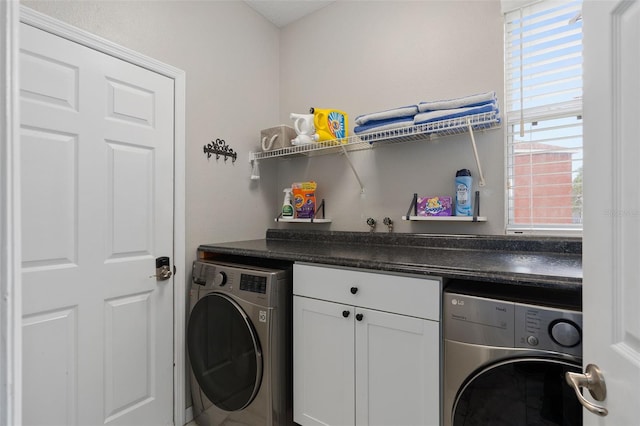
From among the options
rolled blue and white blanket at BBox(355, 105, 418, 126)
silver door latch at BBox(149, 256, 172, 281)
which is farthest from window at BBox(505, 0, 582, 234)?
silver door latch at BBox(149, 256, 172, 281)

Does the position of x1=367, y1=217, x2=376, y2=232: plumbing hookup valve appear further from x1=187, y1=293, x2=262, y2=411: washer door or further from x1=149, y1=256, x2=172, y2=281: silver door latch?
x1=149, y1=256, x2=172, y2=281: silver door latch

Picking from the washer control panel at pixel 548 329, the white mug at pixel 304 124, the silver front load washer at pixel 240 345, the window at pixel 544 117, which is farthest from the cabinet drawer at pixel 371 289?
the white mug at pixel 304 124

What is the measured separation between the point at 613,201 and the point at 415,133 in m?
1.15

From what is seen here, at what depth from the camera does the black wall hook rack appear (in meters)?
1.97

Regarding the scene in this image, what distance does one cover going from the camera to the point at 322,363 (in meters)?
1.40

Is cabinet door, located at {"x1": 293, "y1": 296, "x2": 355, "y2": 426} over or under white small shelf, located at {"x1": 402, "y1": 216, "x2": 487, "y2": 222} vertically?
under

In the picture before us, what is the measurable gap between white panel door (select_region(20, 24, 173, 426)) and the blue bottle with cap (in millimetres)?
1568

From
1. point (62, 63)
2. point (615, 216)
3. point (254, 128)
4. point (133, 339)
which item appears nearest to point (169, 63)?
point (62, 63)

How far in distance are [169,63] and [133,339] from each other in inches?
58.7

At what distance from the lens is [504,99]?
63.9 inches

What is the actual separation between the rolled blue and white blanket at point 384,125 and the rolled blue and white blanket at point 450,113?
2.1 inches

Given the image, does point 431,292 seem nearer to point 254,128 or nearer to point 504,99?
point 504,99

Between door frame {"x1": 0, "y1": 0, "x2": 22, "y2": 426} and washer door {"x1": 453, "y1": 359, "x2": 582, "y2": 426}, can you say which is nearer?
door frame {"x1": 0, "y1": 0, "x2": 22, "y2": 426}

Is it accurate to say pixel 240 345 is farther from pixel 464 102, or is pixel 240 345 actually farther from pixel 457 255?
pixel 464 102
